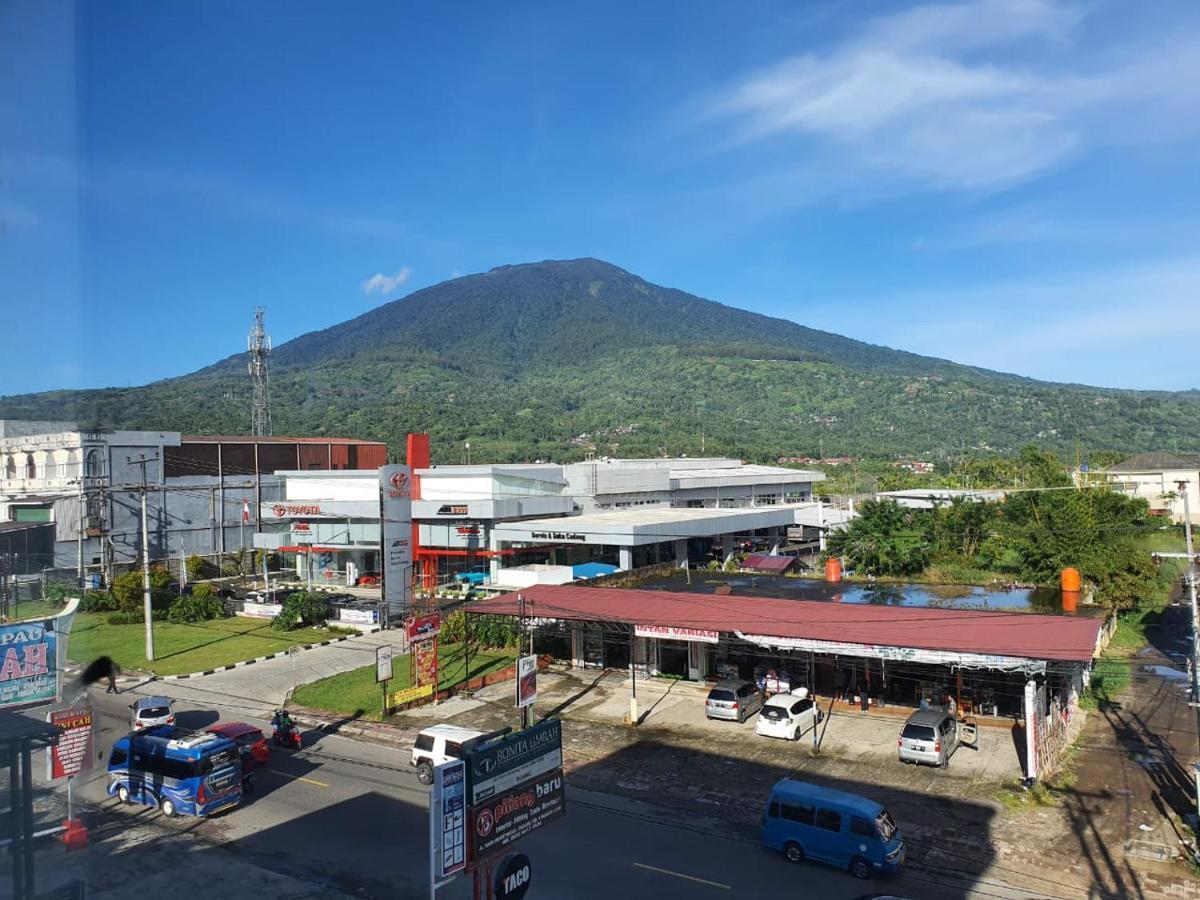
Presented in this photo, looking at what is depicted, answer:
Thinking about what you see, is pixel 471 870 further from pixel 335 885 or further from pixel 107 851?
pixel 107 851

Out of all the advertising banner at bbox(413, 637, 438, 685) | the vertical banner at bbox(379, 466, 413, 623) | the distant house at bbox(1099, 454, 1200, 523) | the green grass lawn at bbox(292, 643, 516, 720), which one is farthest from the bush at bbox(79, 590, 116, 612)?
the distant house at bbox(1099, 454, 1200, 523)

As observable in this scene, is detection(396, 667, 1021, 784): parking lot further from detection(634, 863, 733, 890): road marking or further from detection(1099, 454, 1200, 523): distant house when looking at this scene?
detection(1099, 454, 1200, 523): distant house

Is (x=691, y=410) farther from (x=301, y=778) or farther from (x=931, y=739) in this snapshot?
(x=301, y=778)

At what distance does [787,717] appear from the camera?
66.4 feet

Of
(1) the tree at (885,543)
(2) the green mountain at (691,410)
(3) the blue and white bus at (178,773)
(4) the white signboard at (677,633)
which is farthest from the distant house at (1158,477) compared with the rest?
(3) the blue and white bus at (178,773)

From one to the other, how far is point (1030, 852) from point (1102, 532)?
76.2 feet

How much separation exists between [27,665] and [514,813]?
5.53 m

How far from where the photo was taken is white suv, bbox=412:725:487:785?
714 inches

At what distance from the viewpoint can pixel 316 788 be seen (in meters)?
17.7

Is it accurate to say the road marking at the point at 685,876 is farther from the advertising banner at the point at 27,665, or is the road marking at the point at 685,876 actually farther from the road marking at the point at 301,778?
the advertising banner at the point at 27,665

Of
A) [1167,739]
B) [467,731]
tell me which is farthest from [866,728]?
[467,731]

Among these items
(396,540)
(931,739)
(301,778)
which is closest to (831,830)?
(931,739)

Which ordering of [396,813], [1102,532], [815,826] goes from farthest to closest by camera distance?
[1102,532]
[396,813]
[815,826]

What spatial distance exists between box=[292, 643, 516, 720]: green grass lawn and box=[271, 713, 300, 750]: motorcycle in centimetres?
284
